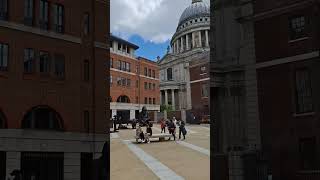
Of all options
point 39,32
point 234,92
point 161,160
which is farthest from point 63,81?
point 234,92

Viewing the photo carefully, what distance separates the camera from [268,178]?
2669cm

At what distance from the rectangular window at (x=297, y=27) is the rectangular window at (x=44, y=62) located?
1416cm

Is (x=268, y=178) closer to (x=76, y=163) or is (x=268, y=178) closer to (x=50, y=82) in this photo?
(x=76, y=163)

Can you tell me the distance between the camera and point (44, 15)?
→ 32.2 metres

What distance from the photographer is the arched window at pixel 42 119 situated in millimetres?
30323

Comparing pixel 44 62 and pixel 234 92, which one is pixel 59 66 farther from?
pixel 234 92

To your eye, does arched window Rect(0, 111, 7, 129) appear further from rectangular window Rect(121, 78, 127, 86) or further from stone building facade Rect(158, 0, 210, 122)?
stone building facade Rect(158, 0, 210, 122)

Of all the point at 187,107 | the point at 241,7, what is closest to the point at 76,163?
the point at 241,7

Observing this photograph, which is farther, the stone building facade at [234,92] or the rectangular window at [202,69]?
the rectangular window at [202,69]

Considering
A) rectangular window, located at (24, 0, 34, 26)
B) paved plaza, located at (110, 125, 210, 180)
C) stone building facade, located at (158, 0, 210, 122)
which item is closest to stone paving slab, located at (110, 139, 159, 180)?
paved plaza, located at (110, 125, 210, 180)

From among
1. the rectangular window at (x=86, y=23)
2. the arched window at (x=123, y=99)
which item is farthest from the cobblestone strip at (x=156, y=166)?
the arched window at (x=123, y=99)

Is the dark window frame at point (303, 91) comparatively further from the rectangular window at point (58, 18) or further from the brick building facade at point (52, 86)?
the rectangular window at point (58, 18)

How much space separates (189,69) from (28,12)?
289 ft

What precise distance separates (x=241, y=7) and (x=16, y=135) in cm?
1464
